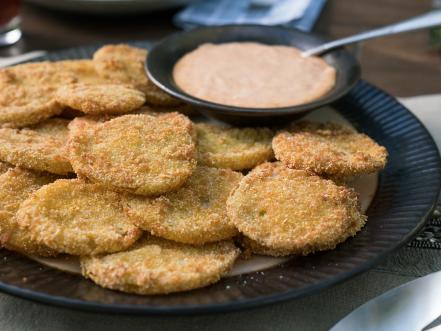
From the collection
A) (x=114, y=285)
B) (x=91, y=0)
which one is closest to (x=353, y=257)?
(x=114, y=285)

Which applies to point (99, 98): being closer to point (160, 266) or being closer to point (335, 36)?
point (160, 266)

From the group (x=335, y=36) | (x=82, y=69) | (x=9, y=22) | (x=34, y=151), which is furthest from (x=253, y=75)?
(x=9, y=22)

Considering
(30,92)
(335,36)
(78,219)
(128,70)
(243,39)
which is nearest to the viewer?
(78,219)

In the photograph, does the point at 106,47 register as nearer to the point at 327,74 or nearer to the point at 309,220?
the point at 327,74

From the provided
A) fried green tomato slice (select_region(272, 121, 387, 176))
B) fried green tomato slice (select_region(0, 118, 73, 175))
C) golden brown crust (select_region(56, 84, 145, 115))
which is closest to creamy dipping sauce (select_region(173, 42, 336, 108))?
fried green tomato slice (select_region(272, 121, 387, 176))

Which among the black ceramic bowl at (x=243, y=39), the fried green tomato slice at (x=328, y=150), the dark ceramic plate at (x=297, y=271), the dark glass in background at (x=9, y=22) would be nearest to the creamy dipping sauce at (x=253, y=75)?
the black ceramic bowl at (x=243, y=39)

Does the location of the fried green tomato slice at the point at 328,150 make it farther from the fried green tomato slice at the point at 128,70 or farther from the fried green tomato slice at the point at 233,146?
the fried green tomato slice at the point at 128,70
